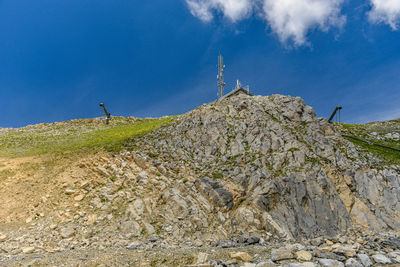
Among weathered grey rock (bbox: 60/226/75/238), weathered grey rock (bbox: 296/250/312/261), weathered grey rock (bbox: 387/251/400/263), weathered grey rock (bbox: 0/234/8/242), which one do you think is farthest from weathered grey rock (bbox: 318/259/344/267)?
weathered grey rock (bbox: 0/234/8/242)

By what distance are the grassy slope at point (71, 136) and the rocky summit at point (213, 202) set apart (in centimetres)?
320

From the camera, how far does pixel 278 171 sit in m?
21.2

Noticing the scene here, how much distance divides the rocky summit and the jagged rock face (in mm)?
120

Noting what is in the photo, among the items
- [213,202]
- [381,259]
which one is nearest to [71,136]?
[213,202]

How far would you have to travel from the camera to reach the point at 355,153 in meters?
25.7

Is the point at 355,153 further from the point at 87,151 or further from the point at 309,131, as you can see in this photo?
the point at 87,151

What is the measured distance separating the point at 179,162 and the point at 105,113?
119 ft

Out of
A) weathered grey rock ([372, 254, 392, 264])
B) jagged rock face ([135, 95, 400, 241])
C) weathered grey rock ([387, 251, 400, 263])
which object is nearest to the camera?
weathered grey rock ([372, 254, 392, 264])

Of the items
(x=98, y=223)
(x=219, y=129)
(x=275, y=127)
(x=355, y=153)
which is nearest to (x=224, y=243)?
(x=98, y=223)

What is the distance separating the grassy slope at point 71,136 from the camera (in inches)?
1065

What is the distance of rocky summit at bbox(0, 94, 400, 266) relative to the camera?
12.3 m

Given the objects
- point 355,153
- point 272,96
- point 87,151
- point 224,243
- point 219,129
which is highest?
point 272,96

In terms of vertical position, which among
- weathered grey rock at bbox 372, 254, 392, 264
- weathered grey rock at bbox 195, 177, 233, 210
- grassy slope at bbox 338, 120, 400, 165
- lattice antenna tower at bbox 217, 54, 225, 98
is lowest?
weathered grey rock at bbox 372, 254, 392, 264

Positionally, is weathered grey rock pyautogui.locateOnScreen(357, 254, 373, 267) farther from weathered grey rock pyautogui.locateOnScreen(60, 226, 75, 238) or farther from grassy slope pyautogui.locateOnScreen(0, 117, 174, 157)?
grassy slope pyautogui.locateOnScreen(0, 117, 174, 157)
